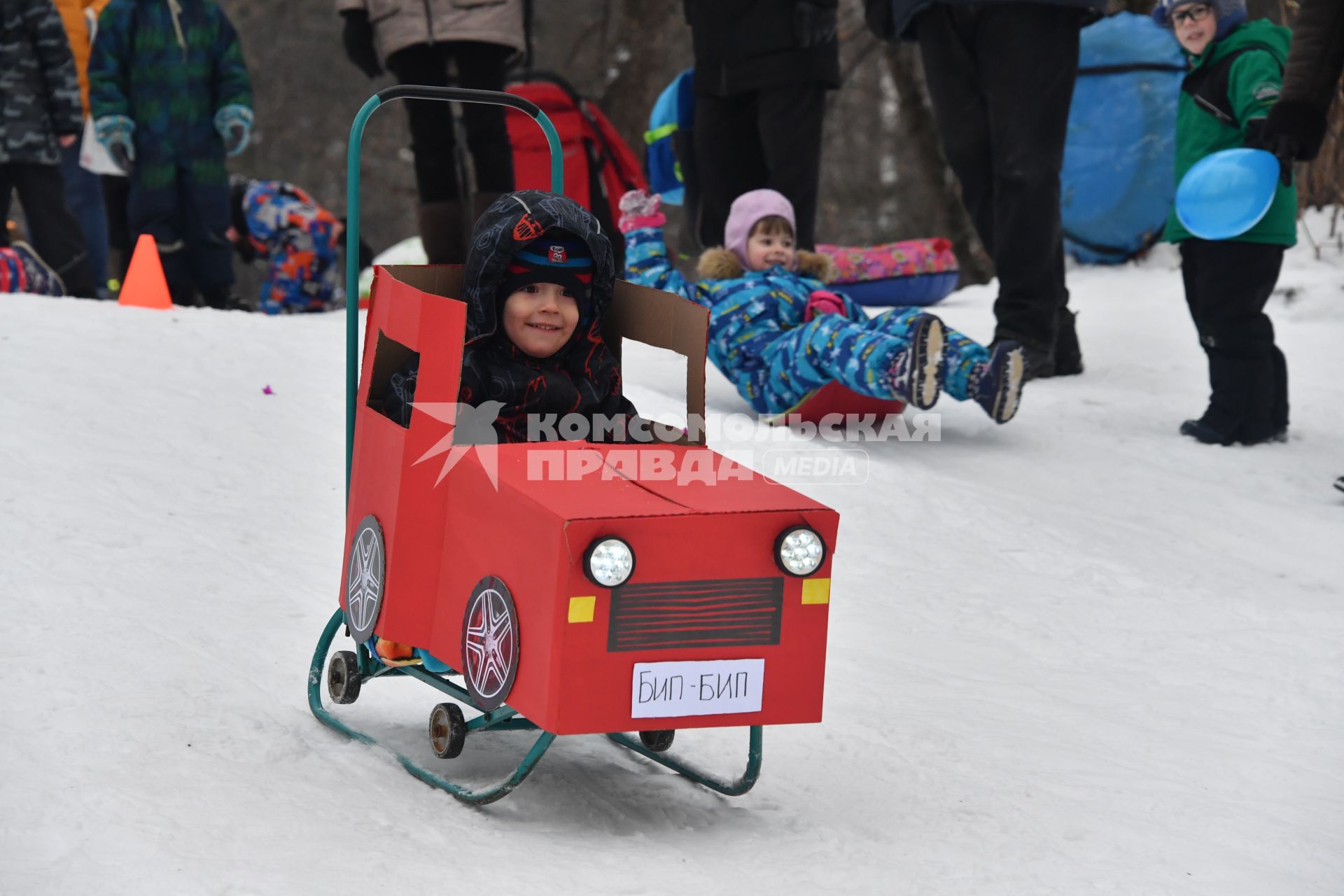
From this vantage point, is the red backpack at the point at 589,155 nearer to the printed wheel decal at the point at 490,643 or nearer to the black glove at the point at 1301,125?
the black glove at the point at 1301,125

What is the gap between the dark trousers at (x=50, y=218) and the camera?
670 cm

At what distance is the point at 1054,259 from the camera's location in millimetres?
5672

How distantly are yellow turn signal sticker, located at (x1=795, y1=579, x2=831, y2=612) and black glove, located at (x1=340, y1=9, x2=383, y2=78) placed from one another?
4551 mm

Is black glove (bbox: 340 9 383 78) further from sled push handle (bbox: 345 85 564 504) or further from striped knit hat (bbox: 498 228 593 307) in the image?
striped knit hat (bbox: 498 228 593 307)

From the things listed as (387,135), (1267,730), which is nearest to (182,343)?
(1267,730)

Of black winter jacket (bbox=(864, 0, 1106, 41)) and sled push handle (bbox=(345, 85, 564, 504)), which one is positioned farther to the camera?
black winter jacket (bbox=(864, 0, 1106, 41))

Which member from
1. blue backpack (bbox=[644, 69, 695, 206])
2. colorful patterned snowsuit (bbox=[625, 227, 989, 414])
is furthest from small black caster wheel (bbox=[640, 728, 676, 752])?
blue backpack (bbox=[644, 69, 695, 206])

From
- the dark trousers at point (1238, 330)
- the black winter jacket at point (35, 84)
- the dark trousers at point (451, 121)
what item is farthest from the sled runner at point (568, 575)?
the black winter jacket at point (35, 84)

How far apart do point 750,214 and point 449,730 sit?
Result: 327cm

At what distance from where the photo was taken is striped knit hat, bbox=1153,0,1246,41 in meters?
5.19

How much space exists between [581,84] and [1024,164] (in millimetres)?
8401

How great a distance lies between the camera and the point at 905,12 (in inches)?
212

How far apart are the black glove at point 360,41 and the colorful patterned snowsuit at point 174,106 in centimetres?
54

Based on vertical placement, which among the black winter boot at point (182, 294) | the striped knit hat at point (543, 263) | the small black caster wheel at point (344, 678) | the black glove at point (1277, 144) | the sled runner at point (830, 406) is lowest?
the small black caster wheel at point (344, 678)
